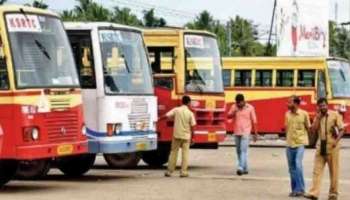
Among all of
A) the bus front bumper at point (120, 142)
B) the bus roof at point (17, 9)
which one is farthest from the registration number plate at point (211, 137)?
the bus roof at point (17, 9)

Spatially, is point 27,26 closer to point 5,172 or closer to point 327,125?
point 5,172

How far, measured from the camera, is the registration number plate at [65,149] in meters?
16.8

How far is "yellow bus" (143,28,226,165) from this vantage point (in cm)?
2264

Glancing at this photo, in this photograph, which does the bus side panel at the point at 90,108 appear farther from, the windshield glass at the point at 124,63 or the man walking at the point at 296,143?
the man walking at the point at 296,143

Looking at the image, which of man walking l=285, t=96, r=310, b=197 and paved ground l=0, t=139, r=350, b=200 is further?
man walking l=285, t=96, r=310, b=197

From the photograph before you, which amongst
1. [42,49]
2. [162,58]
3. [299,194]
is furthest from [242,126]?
[42,49]

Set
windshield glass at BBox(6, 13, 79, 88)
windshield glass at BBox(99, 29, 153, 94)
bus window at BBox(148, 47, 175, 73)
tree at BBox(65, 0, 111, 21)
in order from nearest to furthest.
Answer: windshield glass at BBox(6, 13, 79, 88)
windshield glass at BBox(99, 29, 153, 94)
bus window at BBox(148, 47, 175, 73)
tree at BBox(65, 0, 111, 21)

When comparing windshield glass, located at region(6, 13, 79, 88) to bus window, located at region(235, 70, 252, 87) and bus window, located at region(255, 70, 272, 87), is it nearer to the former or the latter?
bus window, located at region(255, 70, 272, 87)

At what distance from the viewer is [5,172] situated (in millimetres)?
17062

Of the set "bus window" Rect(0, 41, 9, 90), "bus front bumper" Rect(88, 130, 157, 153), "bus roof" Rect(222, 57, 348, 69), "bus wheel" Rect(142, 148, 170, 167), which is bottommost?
"bus wheel" Rect(142, 148, 170, 167)

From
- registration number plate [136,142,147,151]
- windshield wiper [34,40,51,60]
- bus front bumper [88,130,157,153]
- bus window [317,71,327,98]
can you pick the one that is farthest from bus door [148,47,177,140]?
bus window [317,71,327,98]

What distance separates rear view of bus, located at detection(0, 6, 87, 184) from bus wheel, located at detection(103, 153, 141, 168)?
515 centimetres

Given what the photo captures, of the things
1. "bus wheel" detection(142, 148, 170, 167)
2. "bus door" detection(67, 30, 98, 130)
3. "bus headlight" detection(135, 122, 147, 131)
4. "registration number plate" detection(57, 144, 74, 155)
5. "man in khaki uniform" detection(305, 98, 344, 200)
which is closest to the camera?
"man in khaki uniform" detection(305, 98, 344, 200)

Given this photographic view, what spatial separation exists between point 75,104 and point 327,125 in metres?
4.44
